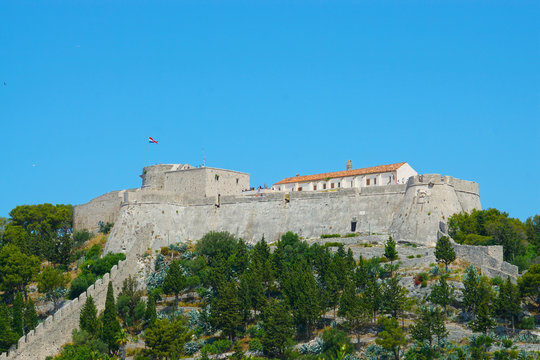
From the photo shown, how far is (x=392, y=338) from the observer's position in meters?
48.0

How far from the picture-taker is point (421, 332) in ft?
157

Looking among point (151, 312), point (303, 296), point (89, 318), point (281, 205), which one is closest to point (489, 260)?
point (303, 296)

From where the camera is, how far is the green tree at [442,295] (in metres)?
51.6

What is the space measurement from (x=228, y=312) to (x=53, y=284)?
18.0 meters

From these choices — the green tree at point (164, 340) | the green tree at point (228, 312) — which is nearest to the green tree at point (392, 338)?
the green tree at point (228, 312)

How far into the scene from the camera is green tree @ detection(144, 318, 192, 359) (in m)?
52.5

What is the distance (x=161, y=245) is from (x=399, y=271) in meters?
25.2

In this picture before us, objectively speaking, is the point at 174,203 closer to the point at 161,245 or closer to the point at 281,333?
the point at 161,245

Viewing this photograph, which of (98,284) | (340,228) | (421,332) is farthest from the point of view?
(340,228)

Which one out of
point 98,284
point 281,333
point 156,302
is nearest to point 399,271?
point 281,333

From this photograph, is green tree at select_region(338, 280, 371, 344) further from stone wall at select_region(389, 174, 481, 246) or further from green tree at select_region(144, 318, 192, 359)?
stone wall at select_region(389, 174, 481, 246)

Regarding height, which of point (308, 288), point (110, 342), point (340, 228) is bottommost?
point (110, 342)

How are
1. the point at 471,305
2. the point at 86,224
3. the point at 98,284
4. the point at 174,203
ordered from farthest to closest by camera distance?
the point at 86,224, the point at 174,203, the point at 98,284, the point at 471,305

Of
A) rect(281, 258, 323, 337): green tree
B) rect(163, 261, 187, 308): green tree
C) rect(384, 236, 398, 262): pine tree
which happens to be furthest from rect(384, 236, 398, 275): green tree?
rect(163, 261, 187, 308): green tree
